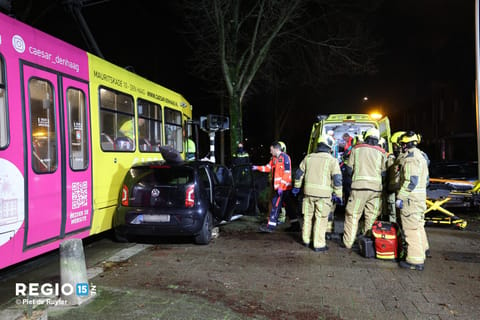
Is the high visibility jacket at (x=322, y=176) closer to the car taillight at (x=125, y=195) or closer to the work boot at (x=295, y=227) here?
the work boot at (x=295, y=227)

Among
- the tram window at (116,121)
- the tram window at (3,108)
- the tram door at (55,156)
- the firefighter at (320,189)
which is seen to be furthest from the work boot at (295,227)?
the tram window at (3,108)

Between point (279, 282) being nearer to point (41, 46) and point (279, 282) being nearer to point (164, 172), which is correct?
point (164, 172)

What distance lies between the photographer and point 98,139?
Result: 652cm

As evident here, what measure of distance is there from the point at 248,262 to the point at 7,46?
409cm

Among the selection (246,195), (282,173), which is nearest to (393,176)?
(282,173)

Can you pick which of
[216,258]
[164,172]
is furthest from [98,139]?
[216,258]

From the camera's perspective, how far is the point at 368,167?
20.4 ft

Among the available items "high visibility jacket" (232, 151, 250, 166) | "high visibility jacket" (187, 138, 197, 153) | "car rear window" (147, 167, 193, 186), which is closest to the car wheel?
"car rear window" (147, 167, 193, 186)

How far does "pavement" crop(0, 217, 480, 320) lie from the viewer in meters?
4.00

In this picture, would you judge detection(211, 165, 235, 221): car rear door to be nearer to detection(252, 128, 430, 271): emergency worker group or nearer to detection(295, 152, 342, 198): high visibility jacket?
detection(252, 128, 430, 271): emergency worker group

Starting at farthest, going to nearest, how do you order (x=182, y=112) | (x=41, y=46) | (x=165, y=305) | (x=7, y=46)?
(x=182, y=112) < (x=41, y=46) < (x=7, y=46) < (x=165, y=305)

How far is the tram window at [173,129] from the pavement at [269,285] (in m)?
3.38

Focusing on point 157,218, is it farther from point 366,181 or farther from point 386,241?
point 386,241

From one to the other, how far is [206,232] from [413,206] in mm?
3186
